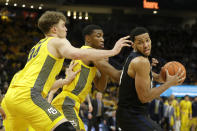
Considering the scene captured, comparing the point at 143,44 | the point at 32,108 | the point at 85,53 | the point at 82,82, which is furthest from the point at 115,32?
the point at 32,108

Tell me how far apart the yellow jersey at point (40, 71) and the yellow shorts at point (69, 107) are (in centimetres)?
87

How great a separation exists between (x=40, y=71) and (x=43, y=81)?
0.11m

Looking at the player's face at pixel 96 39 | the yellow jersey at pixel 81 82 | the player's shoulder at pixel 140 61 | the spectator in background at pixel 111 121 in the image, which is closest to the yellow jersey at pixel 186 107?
the spectator in background at pixel 111 121

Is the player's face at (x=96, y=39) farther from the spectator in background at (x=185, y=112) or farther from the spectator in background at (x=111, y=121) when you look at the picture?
the spectator in background at (x=185, y=112)

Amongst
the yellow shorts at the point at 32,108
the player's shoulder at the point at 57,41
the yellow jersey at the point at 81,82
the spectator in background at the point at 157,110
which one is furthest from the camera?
the spectator in background at the point at 157,110

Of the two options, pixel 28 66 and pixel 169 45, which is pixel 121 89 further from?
pixel 169 45

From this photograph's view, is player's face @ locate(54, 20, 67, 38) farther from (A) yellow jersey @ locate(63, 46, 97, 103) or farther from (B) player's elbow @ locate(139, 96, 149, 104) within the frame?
(B) player's elbow @ locate(139, 96, 149, 104)

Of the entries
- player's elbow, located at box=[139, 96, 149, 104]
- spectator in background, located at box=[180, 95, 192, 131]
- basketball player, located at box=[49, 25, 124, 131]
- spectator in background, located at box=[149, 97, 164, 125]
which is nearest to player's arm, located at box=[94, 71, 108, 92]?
basketball player, located at box=[49, 25, 124, 131]

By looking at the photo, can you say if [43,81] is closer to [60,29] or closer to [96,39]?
[60,29]

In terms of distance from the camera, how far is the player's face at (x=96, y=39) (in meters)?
4.55

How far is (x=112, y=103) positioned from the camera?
14.1 m

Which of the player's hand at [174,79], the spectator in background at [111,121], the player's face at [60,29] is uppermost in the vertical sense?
the player's face at [60,29]

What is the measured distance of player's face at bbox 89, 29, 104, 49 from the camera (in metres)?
4.55

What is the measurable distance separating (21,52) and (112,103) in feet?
23.6
